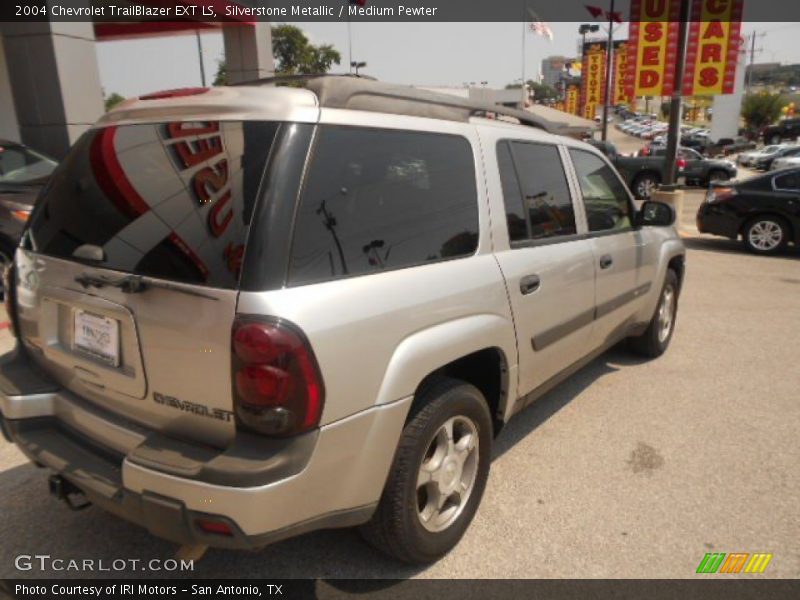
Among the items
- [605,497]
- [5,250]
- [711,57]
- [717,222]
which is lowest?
[717,222]

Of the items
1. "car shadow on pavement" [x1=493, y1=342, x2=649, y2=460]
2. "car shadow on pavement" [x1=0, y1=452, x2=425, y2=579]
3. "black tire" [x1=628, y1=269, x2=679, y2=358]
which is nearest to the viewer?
A: "car shadow on pavement" [x1=0, y1=452, x2=425, y2=579]

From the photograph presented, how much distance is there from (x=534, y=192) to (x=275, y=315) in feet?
5.83

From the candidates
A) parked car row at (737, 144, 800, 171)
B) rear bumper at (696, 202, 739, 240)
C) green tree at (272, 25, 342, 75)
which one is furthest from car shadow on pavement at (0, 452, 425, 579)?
green tree at (272, 25, 342, 75)

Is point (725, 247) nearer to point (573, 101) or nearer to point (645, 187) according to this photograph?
point (645, 187)

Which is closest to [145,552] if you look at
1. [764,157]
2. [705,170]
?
[705,170]

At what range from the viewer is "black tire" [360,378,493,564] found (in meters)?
2.13

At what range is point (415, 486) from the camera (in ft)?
7.16

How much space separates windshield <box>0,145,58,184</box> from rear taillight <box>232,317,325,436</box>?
6.19m

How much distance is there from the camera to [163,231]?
6.32 feet

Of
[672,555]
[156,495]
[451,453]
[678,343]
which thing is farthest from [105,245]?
[678,343]

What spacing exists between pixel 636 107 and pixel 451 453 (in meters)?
138

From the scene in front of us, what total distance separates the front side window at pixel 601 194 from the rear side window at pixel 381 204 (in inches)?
50.5

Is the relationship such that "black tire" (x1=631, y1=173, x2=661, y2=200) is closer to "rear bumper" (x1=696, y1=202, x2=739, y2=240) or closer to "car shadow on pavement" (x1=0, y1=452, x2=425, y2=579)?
"rear bumper" (x1=696, y1=202, x2=739, y2=240)

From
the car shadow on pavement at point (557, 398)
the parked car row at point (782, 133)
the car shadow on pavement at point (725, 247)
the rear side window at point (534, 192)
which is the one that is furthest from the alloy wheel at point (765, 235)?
the parked car row at point (782, 133)
